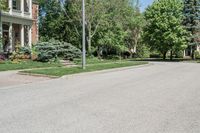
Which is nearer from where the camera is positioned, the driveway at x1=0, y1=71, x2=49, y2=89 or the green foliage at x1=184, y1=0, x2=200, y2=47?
the driveway at x1=0, y1=71, x2=49, y2=89

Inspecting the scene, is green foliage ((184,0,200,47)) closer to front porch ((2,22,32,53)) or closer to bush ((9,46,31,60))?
front porch ((2,22,32,53))

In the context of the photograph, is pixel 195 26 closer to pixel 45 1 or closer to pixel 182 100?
pixel 45 1

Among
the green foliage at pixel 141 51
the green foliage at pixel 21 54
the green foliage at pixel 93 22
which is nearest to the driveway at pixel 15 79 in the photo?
the green foliage at pixel 21 54

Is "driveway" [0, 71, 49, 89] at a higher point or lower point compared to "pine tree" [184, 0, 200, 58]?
lower

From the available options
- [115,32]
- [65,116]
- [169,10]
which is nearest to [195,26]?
[169,10]

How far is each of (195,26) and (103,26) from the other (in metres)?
16.6

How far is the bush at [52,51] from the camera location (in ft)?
105

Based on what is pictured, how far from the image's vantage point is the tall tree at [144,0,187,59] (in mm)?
54062

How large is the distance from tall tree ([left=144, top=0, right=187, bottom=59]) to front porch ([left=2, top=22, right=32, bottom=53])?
2303 centimetres

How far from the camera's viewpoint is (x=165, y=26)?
178 ft

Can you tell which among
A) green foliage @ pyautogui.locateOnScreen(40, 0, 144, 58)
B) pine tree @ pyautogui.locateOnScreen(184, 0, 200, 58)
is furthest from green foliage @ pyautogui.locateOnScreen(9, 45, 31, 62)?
pine tree @ pyautogui.locateOnScreen(184, 0, 200, 58)

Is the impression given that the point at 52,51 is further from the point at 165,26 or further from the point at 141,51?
the point at 141,51

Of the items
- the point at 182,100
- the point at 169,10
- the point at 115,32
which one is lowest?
the point at 182,100

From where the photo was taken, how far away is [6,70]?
2344cm
